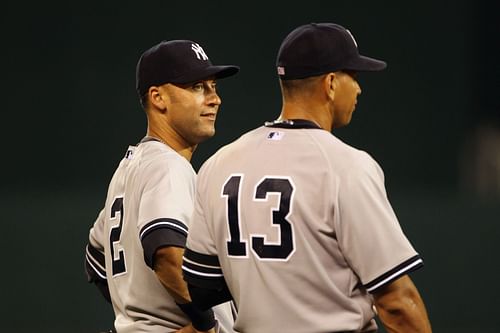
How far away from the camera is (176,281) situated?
319 centimetres

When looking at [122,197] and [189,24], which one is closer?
[122,197]

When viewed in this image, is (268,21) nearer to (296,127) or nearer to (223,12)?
(223,12)

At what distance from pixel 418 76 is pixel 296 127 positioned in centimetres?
496

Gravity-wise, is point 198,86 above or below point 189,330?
above

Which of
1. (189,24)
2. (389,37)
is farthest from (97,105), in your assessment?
(389,37)

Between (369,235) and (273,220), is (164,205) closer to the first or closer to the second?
(273,220)

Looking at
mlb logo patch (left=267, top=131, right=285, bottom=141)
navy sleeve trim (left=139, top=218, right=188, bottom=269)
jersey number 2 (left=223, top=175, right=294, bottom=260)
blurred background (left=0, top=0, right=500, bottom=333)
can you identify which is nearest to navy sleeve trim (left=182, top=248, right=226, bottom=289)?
jersey number 2 (left=223, top=175, right=294, bottom=260)

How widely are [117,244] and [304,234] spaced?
0.95 metres

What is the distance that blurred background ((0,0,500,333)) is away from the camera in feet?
24.6

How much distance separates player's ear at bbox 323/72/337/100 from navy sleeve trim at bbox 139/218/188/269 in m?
0.66

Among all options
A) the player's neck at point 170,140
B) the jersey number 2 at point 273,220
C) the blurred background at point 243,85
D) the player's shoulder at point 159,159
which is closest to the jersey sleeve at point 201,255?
the jersey number 2 at point 273,220

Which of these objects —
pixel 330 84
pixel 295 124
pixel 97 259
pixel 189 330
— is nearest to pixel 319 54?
pixel 330 84
